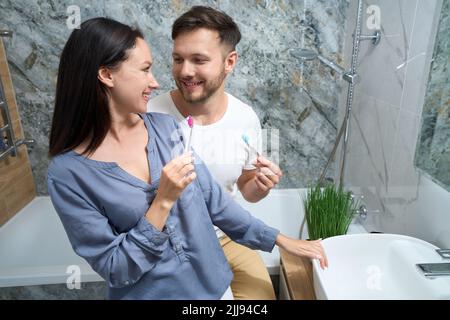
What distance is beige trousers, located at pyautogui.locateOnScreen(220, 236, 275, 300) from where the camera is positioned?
2.89 feet

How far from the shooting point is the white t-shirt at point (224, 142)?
911 millimetres

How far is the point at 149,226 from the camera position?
61cm

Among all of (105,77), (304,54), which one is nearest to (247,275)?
(105,77)

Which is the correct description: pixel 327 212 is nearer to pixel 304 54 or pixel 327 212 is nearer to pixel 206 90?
pixel 206 90

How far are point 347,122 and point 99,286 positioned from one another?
3.62ft

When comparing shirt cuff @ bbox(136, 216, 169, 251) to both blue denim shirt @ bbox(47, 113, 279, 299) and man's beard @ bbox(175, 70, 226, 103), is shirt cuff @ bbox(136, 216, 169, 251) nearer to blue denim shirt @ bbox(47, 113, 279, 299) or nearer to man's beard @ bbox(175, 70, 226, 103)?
blue denim shirt @ bbox(47, 113, 279, 299)

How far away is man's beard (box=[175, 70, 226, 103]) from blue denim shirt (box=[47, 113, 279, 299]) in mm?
140


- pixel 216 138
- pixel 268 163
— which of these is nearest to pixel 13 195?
pixel 216 138

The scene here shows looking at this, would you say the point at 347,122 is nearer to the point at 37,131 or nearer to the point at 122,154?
the point at 122,154

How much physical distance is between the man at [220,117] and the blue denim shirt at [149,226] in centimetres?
11

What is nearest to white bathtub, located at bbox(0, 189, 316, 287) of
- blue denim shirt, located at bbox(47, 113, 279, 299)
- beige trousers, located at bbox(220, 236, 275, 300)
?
beige trousers, located at bbox(220, 236, 275, 300)

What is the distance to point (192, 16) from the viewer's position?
0.85 meters

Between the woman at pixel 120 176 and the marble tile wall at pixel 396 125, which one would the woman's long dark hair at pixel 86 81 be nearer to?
the woman at pixel 120 176

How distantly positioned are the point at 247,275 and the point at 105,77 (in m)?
0.65
